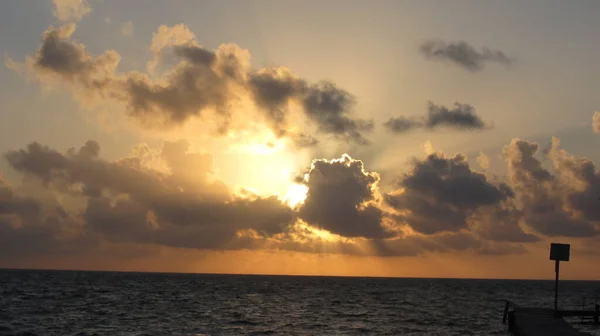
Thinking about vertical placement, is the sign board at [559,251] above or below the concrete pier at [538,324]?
above

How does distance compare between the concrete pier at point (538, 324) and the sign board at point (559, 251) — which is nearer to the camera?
the concrete pier at point (538, 324)

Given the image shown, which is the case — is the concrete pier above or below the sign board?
below

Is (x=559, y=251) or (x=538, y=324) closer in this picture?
(x=538, y=324)

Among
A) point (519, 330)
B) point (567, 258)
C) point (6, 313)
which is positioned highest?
point (567, 258)

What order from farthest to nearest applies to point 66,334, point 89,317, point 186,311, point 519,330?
point 186,311 < point 89,317 < point 66,334 < point 519,330

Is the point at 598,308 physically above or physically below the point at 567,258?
below

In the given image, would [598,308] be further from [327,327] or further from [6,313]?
[6,313]

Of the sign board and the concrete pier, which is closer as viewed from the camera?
the concrete pier

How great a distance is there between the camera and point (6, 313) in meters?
74.9

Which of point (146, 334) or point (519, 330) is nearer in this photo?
point (519, 330)

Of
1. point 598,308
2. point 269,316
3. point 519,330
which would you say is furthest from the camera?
point 269,316

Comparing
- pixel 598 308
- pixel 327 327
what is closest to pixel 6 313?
pixel 327 327

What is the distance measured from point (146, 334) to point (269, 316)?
2307cm

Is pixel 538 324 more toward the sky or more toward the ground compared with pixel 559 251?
more toward the ground
